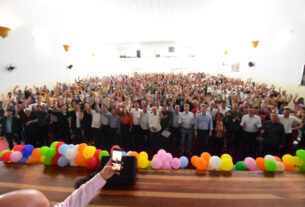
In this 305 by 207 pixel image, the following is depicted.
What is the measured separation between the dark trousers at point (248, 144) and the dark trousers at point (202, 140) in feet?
2.92

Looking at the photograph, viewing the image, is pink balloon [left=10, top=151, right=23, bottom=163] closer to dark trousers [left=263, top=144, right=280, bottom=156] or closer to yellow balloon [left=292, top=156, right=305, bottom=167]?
yellow balloon [left=292, top=156, right=305, bottom=167]

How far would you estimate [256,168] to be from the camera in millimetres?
Result: 2717

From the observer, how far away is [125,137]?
4281 millimetres

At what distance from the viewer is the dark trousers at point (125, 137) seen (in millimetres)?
4199

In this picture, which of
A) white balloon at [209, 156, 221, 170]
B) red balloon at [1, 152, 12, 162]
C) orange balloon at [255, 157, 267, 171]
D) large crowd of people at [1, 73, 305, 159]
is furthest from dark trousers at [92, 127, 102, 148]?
orange balloon at [255, 157, 267, 171]

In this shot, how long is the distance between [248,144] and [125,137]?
125 inches

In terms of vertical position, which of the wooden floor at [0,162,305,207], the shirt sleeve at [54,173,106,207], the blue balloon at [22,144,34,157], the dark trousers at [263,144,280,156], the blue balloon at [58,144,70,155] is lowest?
the wooden floor at [0,162,305,207]

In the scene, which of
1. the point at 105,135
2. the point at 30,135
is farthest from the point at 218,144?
the point at 30,135

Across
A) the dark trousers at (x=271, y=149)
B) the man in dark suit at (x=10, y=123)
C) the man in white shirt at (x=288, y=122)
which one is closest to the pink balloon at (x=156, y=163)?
the dark trousers at (x=271, y=149)

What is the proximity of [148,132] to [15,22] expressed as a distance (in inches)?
314

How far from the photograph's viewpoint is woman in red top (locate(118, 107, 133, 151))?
412 centimetres

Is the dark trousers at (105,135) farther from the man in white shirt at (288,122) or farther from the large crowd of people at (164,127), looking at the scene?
the man in white shirt at (288,122)

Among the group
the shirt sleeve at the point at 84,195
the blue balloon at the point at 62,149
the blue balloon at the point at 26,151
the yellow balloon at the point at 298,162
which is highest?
the shirt sleeve at the point at 84,195

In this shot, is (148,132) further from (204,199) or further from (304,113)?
(304,113)
